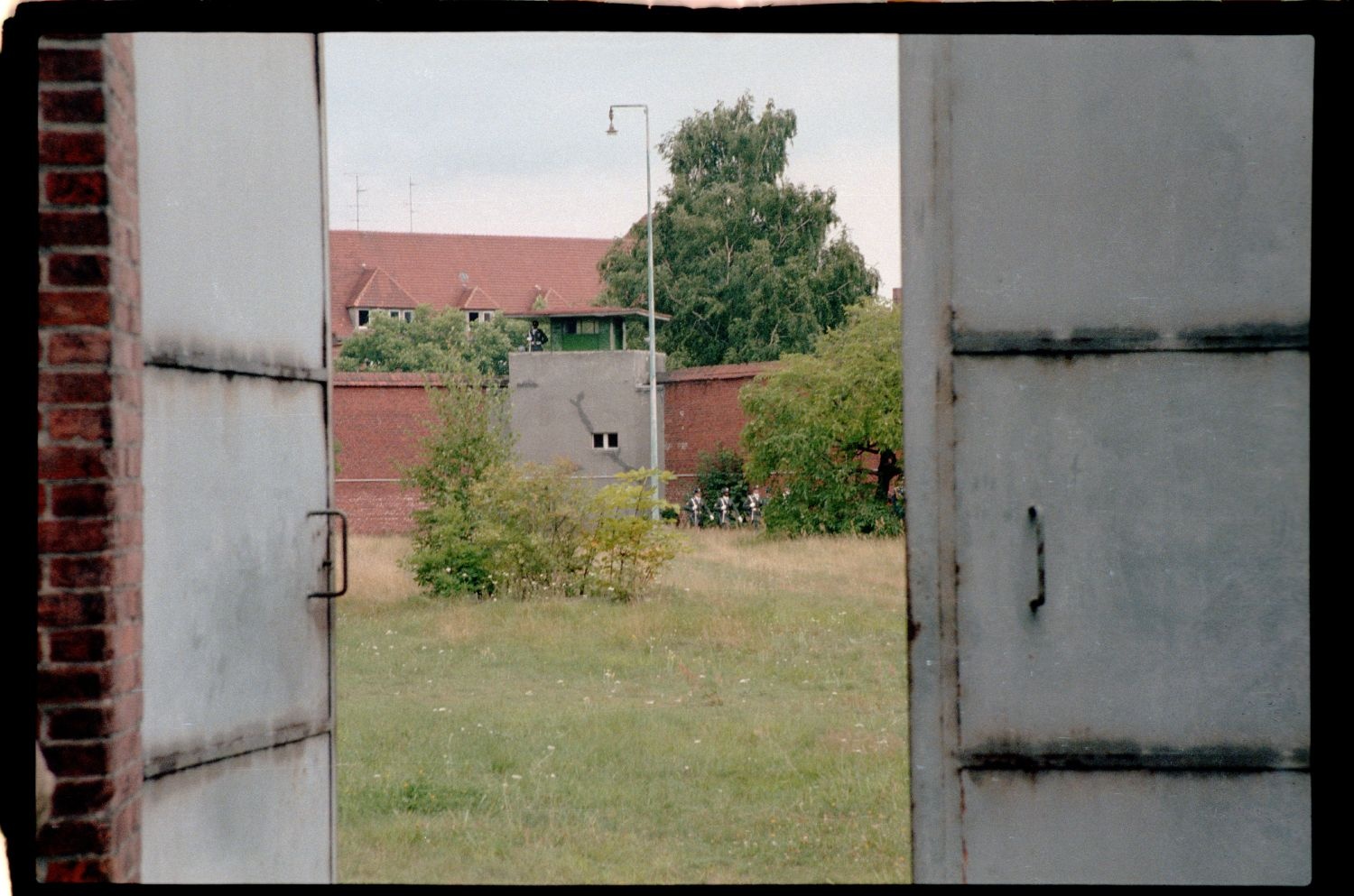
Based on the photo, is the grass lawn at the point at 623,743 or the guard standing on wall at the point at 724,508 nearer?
the grass lawn at the point at 623,743

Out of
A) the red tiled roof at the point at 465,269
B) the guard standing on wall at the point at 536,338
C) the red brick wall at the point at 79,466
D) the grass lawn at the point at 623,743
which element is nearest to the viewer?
the red brick wall at the point at 79,466

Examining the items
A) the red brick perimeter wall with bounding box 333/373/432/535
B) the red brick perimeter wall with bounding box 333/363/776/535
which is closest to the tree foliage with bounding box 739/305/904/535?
the red brick perimeter wall with bounding box 333/363/776/535

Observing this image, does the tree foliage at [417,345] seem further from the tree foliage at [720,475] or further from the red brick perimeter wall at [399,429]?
the tree foliage at [720,475]

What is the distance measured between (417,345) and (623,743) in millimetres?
26872

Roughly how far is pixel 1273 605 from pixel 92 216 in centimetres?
253

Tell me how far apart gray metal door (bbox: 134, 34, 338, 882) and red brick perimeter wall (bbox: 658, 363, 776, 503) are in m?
20.3

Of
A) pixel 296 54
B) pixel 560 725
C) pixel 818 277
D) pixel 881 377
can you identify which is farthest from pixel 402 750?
pixel 818 277

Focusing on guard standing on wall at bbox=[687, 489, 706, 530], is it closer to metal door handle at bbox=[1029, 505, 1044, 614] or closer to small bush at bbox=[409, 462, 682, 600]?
small bush at bbox=[409, 462, 682, 600]

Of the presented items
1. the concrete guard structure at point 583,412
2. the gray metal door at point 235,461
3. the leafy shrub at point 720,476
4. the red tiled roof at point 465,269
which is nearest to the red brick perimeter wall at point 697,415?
the leafy shrub at point 720,476

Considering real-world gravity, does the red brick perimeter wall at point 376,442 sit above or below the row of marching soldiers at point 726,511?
above

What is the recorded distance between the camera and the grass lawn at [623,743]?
17.4 ft

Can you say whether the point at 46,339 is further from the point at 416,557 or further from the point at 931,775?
the point at 416,557

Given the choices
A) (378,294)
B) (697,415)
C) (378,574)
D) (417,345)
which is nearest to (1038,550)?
(378,574)

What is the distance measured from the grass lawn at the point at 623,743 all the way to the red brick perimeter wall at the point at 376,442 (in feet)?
40.9
